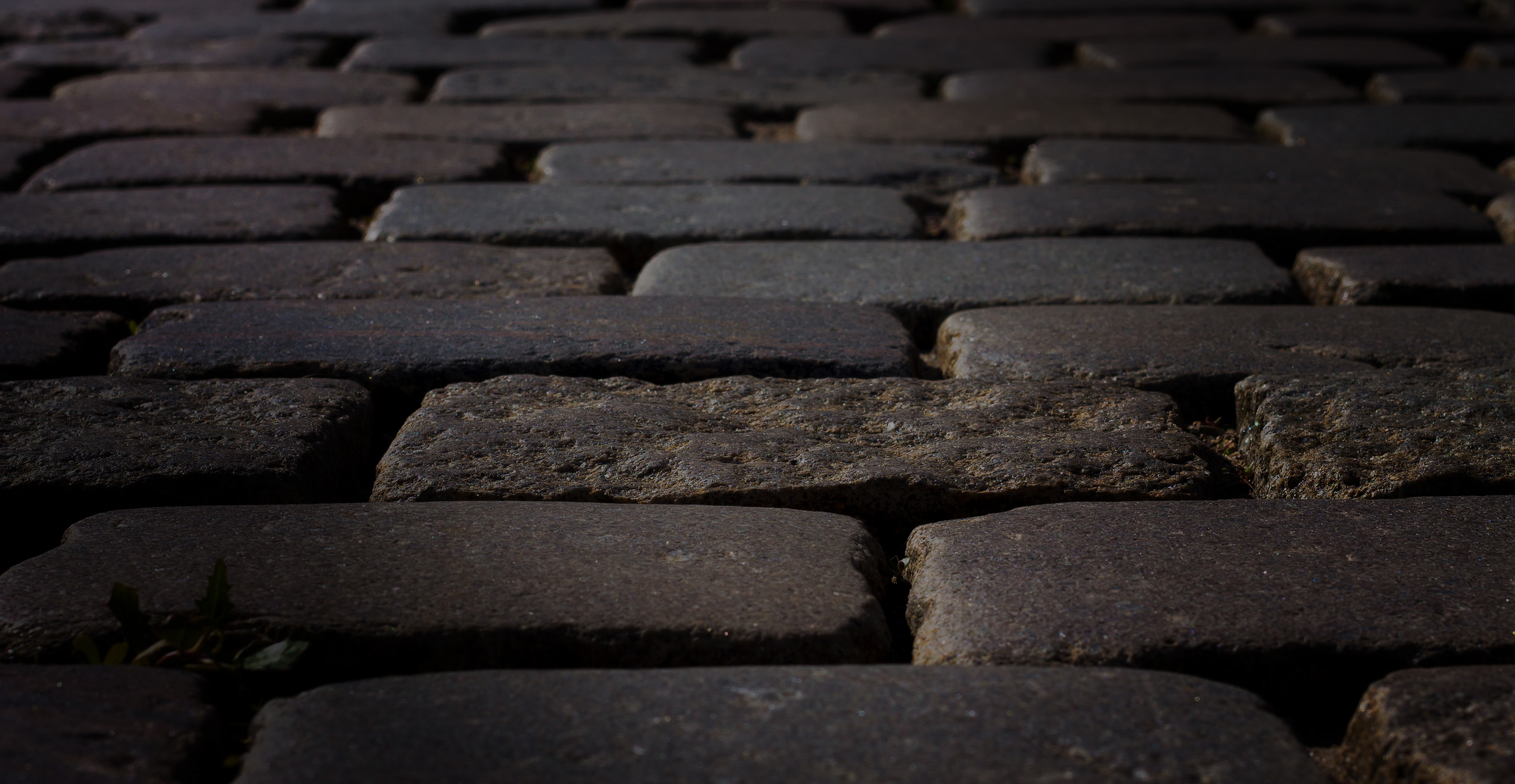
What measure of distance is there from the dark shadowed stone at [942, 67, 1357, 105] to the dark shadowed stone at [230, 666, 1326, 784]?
6.69 ft

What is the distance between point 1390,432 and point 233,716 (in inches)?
45.1

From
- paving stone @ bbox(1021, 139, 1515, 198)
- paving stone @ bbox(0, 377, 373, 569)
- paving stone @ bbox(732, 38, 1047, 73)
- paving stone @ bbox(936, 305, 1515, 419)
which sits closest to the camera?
paving stone @ bbox(0, 377, 373, 569)

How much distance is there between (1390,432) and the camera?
1.28 metres

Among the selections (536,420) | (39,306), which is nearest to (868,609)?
(536,420)

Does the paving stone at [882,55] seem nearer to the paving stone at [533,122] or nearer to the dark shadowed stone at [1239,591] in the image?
the paving stone at [533,122]

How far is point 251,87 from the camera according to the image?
9.25ft

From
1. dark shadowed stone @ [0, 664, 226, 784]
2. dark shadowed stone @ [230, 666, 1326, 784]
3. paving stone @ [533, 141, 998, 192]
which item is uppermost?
paving stone @ [533, 141, 998, 192]

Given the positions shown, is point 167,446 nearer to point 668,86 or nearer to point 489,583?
point 489,583

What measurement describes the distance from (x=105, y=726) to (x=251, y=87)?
90.9 inches

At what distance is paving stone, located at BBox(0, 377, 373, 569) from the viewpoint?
3.84ft

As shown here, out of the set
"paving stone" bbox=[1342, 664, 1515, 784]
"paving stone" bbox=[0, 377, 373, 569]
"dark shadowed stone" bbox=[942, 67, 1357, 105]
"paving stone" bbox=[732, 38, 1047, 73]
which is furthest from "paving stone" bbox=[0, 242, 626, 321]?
"paving stone" bbox=[732, 38, 1047, 73]

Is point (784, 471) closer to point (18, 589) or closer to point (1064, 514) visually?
point (1064, 514)

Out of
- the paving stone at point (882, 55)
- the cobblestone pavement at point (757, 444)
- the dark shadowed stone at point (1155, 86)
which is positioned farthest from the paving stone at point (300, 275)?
the paving stone at point (882, 55)

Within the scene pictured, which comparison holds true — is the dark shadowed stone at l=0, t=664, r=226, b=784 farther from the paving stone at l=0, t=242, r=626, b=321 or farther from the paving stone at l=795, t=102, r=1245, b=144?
the paving stone at l=795, t=102, r=1245, b=144
